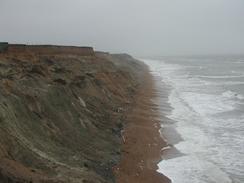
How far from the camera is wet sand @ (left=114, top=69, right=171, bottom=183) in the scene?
17.6 m

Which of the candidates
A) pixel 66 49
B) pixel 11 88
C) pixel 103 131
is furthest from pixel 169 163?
pixel 66 49

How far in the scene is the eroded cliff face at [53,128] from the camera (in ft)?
44.0

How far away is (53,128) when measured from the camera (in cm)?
1808

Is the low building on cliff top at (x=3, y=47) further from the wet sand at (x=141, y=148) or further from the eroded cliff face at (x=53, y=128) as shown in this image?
the wet sand at (x=141, y=148)

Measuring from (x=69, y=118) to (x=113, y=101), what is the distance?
11721mm

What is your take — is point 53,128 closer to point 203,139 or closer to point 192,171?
point 192,171

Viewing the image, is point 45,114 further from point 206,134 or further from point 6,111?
point 206,134

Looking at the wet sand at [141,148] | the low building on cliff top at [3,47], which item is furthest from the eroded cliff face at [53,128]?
the low building on cliff top at [3,47]

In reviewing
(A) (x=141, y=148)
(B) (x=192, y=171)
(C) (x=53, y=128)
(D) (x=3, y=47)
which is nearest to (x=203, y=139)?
(A) (x=141, y=148)

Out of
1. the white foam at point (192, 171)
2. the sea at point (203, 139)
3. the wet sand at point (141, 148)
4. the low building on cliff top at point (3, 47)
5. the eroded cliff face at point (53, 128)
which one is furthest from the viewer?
the low building on cliff top at point (3, 47)

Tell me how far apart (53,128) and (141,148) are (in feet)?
17.9

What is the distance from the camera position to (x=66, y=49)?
54.5m

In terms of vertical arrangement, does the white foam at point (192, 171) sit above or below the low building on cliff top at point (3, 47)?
below

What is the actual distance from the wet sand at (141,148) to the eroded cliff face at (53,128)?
0.53 m
